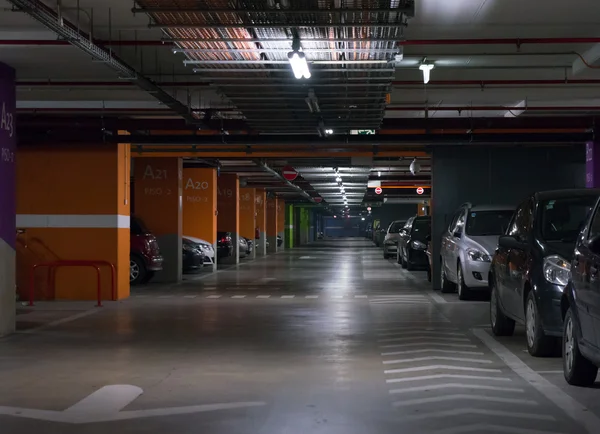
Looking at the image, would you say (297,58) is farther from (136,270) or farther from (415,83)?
(136,270)

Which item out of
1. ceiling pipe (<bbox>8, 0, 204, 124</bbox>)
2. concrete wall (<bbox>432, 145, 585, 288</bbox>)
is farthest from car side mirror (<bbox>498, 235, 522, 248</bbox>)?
concrete wall (<bbox>432, 145, 585, 288</bbox>)

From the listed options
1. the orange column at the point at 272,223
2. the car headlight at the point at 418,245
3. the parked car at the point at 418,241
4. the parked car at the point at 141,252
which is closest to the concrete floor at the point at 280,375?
the parked car at the point at 141,252

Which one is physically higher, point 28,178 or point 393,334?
point 28,178

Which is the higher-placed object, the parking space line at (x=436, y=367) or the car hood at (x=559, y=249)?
the car hood at (x=559, y=249)

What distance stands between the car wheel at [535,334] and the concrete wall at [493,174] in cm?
946

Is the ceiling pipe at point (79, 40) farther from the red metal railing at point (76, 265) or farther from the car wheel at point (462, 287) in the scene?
the car wheel at point (462, 287)

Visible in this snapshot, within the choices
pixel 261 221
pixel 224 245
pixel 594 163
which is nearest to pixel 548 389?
pixel 594 163

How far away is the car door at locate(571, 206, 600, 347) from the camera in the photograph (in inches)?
241

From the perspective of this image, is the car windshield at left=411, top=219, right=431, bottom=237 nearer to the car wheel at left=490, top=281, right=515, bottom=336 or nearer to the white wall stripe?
the white wall stripe

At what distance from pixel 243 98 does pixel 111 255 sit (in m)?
5.58

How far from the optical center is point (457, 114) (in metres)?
17.8

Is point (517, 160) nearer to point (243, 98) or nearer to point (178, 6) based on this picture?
point (243, 98)

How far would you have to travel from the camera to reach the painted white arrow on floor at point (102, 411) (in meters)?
6.09

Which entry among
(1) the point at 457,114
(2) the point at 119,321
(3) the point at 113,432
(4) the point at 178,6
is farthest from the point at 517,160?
Result: (3) the point at 113,432
